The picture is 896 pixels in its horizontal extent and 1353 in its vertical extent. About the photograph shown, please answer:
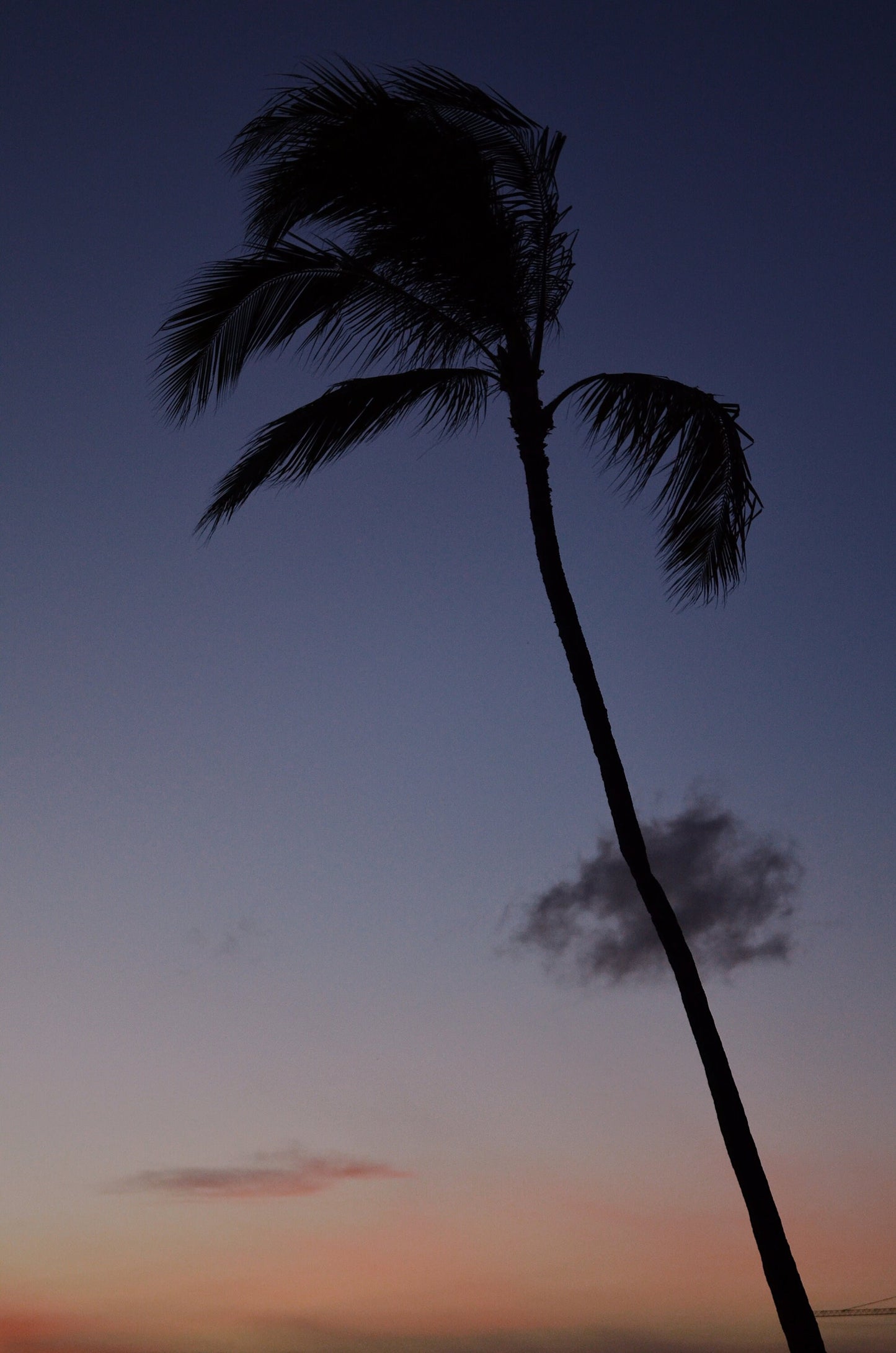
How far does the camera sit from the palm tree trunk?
7012 mm

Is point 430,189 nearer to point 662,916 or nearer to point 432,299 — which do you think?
point 432,299

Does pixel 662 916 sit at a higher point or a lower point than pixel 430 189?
lower

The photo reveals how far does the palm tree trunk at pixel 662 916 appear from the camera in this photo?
7012 mm

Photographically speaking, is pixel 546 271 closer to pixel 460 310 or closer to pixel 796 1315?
pixel 460 310

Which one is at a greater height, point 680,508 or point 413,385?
point 413,385

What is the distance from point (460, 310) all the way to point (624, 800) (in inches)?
187

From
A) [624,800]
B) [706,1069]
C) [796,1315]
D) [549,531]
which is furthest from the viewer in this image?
[549,531]

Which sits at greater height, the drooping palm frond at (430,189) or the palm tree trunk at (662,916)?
the drooping palm frond at (430,189)

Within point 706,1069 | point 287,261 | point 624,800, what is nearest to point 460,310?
point 287,261

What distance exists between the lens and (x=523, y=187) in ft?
33.7


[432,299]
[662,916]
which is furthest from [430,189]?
[662,916]

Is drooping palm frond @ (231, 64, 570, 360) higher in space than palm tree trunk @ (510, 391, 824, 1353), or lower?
higher

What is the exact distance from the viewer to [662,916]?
820 cm

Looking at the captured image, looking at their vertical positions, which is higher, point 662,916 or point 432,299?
point 432,299
